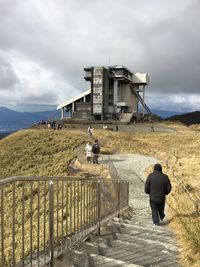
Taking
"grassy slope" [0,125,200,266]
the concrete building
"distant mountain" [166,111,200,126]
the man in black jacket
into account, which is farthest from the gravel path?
"distant mountain" [166,111,200,126]

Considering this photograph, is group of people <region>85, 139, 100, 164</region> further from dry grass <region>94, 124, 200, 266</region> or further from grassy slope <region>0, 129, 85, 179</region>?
dry grass <region>94, 124, 200, 266</region>

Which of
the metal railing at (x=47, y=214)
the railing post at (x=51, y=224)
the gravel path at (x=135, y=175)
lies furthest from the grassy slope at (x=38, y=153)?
the railing post at (x=51, y=224)

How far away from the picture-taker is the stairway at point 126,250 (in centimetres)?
593

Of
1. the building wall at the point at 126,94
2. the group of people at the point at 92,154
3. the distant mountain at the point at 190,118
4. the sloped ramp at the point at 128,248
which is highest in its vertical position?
the building wall at the point at 126,94

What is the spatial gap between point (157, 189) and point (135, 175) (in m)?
12.5

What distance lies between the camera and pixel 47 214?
618 cm

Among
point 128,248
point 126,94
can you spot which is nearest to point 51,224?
point 128,248

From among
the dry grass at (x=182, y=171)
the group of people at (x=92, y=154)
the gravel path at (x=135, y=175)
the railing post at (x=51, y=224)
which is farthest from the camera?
the group of people at (x=92, y=154)

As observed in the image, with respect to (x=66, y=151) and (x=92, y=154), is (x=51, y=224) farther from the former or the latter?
(x=66, y=151)

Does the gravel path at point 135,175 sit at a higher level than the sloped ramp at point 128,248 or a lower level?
lower

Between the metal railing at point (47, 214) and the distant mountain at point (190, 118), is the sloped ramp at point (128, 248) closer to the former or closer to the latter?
the metal railing at point (47, 214)

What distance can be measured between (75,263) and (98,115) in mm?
77188

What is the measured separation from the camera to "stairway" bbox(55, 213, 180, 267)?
5.93 metres

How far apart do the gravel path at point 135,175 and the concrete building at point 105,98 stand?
46.4 m
